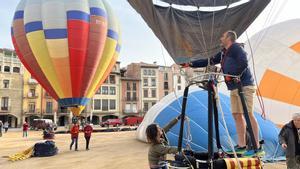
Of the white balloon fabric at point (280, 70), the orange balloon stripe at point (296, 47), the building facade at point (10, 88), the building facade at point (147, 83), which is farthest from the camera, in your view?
the building facade at point (147, 83)

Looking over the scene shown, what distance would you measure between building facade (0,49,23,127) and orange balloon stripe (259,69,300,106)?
167ft

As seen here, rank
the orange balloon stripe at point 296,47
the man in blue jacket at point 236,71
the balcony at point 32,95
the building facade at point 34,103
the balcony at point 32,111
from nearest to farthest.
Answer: the man in blue jacket at point 236,71, the orange balloon stripe at point 296,47, the balcony at point 32,111, the building facade at point 34,103, the balcony at point 32,95

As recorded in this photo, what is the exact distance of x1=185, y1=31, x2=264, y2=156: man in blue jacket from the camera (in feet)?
11.1

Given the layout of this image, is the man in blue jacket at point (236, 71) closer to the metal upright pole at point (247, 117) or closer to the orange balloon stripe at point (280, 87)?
the metal upright pole at point (247, 117)

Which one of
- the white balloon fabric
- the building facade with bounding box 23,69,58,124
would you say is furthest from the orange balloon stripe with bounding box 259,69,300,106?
the building facade with bounding box 23,69,58,124

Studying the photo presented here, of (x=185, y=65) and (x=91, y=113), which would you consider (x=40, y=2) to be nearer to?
(x=185, y=65)

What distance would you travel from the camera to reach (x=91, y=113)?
5669cm

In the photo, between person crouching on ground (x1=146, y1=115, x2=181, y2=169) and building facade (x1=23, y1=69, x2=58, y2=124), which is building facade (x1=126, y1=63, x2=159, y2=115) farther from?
person crouching on ground (x1=146, y1=115, x2=181, y2=169)

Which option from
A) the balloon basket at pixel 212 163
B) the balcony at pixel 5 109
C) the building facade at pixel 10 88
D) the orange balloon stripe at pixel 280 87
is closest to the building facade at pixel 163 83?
the building facade at pixel 10 88

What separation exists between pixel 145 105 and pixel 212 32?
6049 cm

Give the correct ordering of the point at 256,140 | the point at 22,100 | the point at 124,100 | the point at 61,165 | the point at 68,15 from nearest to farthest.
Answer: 1. the point at 256,140
2. the point at 61,165
3. the point at 68,15
4. the point at 22,100
5. the point at 124,100

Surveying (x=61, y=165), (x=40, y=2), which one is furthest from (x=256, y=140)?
(x=40, y=2)

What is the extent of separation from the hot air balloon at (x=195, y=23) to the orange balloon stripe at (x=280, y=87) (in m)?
6.27

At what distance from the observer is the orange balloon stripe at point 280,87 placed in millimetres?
9156
